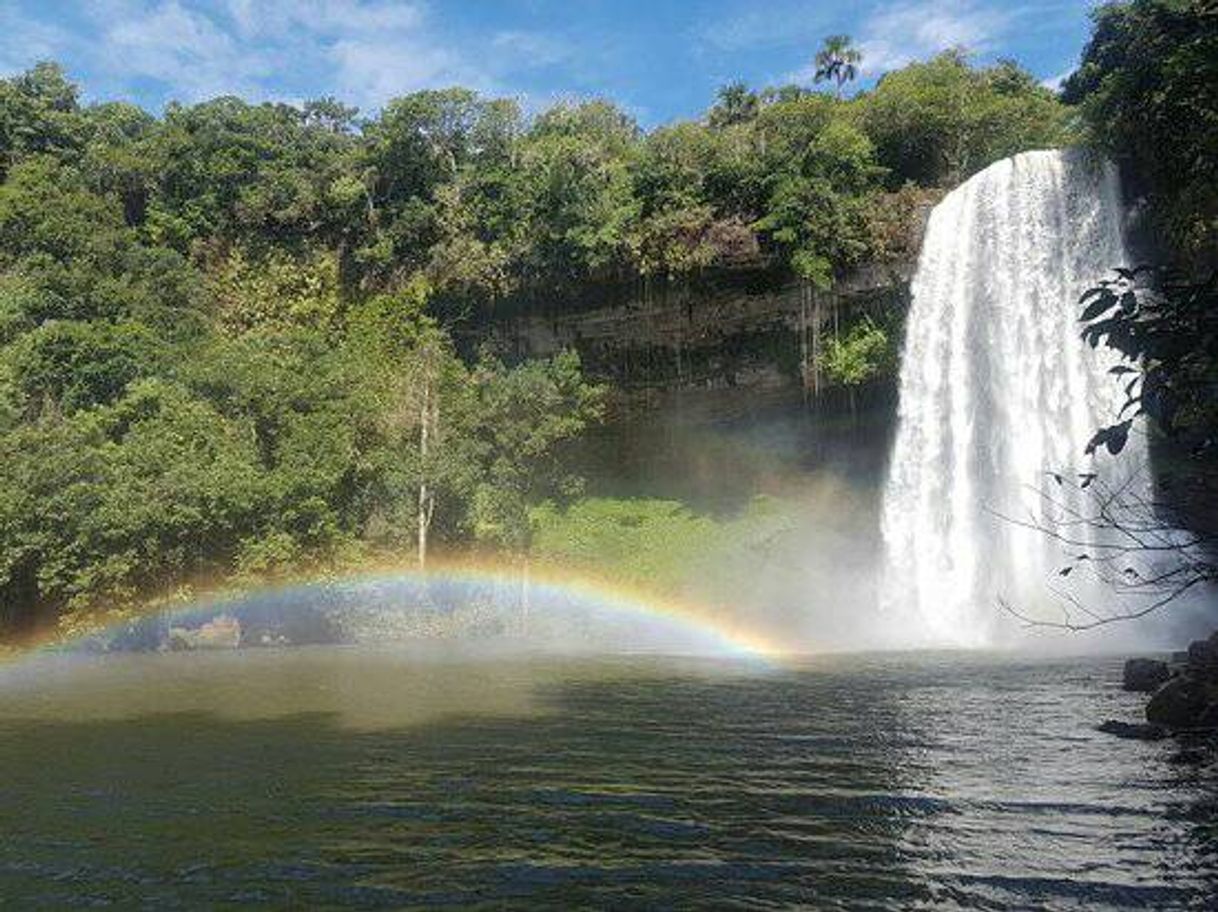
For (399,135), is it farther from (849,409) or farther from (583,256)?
(849,409)

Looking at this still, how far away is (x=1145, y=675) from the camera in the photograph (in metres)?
13.8

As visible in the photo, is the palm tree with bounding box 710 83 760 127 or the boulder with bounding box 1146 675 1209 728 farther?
the palm tree with bounding box 710 83 760 127

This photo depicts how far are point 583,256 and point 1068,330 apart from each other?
1751 centimetres

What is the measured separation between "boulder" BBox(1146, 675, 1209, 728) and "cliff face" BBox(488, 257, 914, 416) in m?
23.4

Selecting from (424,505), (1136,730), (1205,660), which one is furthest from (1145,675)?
(424,505)

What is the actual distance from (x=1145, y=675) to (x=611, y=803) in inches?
383

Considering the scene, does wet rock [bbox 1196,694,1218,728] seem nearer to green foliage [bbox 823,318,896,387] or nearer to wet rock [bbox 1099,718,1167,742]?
wet rock [bbox 1099,718,1167,742]

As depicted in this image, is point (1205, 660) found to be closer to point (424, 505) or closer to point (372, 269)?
point (424, 505)

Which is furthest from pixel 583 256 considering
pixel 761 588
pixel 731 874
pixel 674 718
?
pixel 731 874

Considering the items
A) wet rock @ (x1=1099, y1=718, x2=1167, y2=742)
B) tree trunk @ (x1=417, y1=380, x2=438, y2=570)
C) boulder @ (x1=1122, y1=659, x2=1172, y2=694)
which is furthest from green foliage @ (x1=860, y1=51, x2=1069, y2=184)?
wet rock @ (x1=1099, y1=718, x2=1167, y2=742)

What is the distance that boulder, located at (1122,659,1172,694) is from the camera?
13648 millimetres

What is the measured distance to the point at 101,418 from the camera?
29672mm

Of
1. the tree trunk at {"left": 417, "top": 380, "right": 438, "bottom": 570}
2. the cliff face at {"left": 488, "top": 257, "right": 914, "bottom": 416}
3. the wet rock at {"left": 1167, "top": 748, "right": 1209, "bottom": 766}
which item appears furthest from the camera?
the cliff face at {"left": 488, "top": 257, "right": 914, "bottom": 416}

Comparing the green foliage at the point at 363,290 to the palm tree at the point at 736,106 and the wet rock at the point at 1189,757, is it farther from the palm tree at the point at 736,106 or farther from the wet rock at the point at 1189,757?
the wet rock at the point at 1189,757
